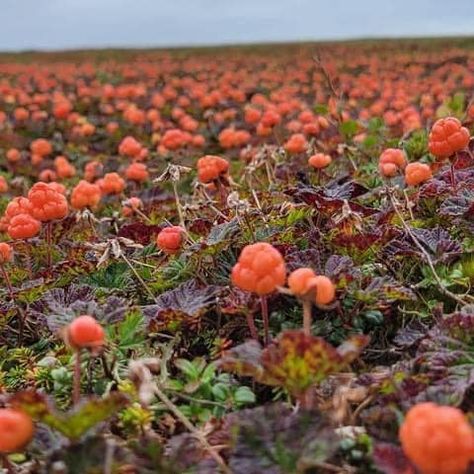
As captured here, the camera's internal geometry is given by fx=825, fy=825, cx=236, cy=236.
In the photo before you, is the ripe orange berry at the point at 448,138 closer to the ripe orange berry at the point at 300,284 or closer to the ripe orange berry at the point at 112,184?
the ripe orange berry at the point at 300,284

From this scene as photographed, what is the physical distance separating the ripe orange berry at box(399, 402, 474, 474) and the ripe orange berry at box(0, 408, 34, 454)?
29.0 inches

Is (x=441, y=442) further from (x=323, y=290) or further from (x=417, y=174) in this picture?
(x=417, y=174)

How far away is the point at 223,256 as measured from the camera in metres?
2.81

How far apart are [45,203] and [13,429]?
154cm

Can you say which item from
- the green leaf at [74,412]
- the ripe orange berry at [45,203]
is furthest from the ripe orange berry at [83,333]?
the ripe orange berry at [45,203]

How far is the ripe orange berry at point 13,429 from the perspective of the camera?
1.57m

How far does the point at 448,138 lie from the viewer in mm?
2979

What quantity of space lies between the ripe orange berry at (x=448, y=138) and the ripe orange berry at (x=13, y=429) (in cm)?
194

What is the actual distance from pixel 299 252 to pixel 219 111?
9.41 m

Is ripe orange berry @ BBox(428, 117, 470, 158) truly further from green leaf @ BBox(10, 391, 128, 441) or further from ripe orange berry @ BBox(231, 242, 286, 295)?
green leaf @ BBox(10, 391, 128, 441)

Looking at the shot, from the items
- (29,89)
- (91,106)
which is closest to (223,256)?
(91,106)

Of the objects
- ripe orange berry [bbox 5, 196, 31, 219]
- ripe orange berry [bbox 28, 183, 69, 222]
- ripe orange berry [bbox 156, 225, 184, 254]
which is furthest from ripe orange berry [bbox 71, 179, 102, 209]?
ripe orange berry [bbox 156, 225, 184, 254]

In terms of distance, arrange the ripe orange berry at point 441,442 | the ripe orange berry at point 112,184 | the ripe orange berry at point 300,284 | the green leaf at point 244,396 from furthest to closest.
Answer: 1. the ripe orange berry at point 112,184
2. the green leaf at point 244,396
3. the ripe orange berry at point 300,284
4. the ripe orange berry at point 441,442

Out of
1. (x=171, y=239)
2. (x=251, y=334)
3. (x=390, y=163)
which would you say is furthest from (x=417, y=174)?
(x=251, y=334)
